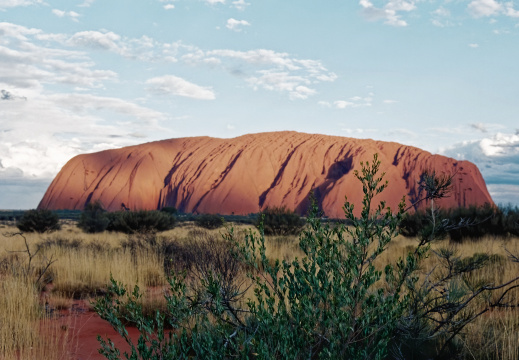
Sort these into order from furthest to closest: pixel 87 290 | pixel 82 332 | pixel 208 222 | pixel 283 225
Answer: pixel 208 222 < pixel 283 225 < pixel 87 290 < pixel 82 332

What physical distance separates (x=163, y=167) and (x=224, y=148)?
40.4 ft

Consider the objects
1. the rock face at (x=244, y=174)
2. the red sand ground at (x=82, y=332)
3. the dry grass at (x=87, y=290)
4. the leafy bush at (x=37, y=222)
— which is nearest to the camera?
the dry grass at (x=87, y=290)

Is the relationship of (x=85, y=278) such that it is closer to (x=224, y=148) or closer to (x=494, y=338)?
(x=494, y=338)

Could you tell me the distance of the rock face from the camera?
71.9m

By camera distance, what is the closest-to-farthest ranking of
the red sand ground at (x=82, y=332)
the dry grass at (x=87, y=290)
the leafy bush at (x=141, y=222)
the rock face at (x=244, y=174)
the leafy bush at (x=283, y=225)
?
the dry grass at (x=87, y=290), the red sand ground at (x=82, y=332), the leafy bush at (x=283, y=225), the leafy bush at (x=141, y=222), the rock face at (x=244, y=174)

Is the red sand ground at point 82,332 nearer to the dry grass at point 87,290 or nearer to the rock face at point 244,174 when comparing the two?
the dry grass at point 87,290

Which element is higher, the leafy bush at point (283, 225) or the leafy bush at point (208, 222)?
the leafy bush at point (283, 225)

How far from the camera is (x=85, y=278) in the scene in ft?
33.0

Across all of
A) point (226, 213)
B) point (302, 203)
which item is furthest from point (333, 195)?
point (226, 213)

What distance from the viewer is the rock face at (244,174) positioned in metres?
71.9

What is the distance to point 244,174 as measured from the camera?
248 ft

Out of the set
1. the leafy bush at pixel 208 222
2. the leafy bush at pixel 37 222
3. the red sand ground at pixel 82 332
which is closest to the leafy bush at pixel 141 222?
the leafy bush at pixel 37 222

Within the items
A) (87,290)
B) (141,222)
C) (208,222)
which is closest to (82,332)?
(87,290)

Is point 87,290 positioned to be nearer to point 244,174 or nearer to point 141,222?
point 141,222
